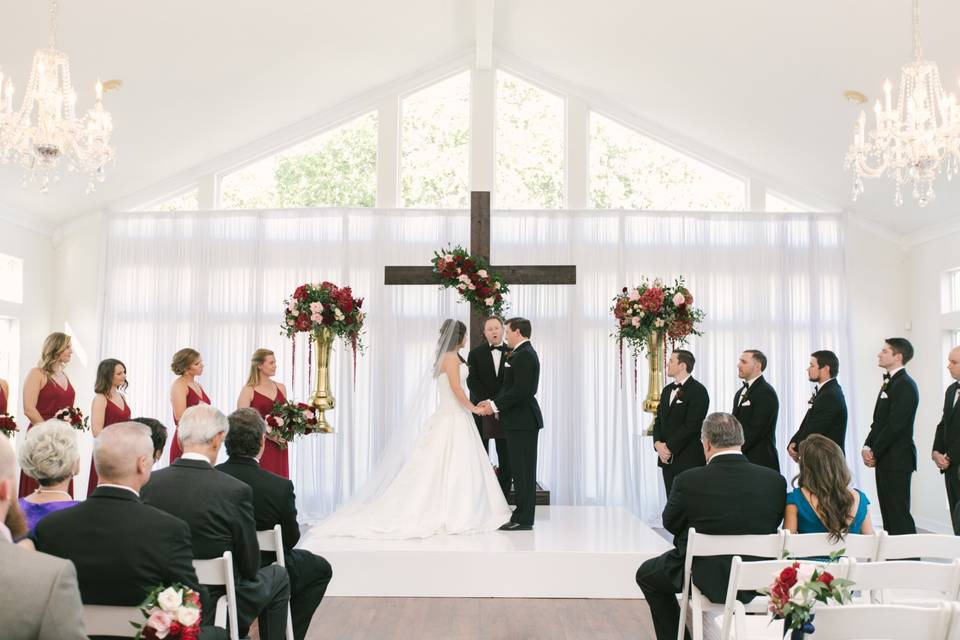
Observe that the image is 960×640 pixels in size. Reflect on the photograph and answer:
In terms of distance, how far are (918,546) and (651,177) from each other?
7498 millimetres

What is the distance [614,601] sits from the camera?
19.6 ft

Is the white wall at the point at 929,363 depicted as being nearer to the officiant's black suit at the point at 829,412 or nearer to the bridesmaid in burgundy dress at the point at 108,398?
the officiant's black suit at the point at 829,412

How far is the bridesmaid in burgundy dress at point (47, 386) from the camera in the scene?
21.5 feet

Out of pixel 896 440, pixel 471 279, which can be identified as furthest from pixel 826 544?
pixel 471 279

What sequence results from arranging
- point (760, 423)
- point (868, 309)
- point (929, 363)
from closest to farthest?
point (760, 423), point (929, 363), point (868, 309)

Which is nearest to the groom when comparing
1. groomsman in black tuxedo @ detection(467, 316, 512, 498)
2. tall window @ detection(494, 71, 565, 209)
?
groomsman in black tuxedo @ detection(467, 316, 512, 498)

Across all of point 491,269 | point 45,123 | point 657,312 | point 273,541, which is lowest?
point 273,541

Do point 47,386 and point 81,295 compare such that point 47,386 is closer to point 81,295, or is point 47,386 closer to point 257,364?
point 257,364

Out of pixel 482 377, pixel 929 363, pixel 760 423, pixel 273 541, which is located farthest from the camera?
pixel 929 363

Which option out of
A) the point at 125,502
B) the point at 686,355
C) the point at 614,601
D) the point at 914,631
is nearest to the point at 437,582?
the point at 614,601

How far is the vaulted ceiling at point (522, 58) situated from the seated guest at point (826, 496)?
3.96 m

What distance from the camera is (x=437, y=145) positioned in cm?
1067

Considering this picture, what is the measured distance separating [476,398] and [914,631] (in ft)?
17.7

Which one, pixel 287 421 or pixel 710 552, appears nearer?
pixel 710 552
